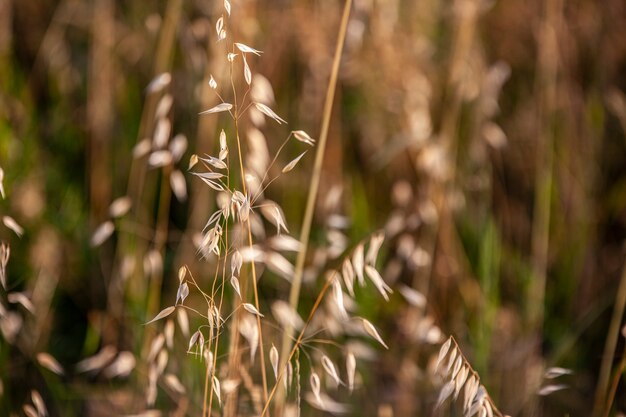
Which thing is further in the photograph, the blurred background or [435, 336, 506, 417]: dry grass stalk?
the blurred background

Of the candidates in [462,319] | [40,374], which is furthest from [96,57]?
[462,319]

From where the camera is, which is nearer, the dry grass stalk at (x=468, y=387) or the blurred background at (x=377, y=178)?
the dry grass stalk at (x=468, y=387)

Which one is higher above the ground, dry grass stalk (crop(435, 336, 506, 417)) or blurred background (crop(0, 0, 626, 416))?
dry grass stalk (crop(435, 336, 506, 417))

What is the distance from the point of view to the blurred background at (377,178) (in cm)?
154

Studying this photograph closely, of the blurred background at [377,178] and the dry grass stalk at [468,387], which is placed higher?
the dry grass stalk at [468,387]

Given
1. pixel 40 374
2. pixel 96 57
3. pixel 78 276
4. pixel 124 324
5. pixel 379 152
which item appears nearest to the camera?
pixel 40 374

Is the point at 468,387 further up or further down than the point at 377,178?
further up

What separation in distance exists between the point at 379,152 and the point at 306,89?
24 centimetres

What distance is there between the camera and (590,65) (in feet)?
7.13

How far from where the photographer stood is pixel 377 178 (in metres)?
2.05

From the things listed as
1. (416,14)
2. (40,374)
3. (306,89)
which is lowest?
(40,374)

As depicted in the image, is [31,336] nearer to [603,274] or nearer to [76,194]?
[76,194]

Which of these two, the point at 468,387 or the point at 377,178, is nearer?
the point at 468,387

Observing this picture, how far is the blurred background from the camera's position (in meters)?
1.54
